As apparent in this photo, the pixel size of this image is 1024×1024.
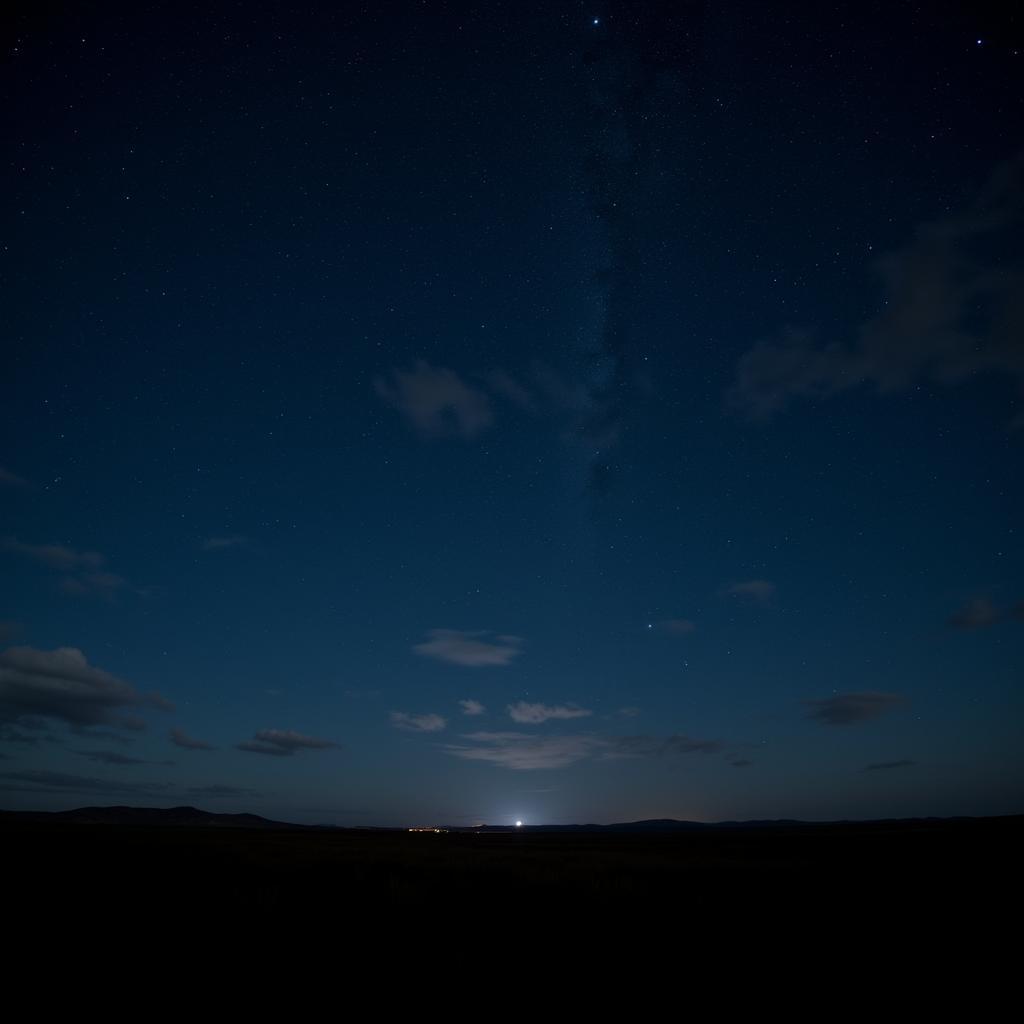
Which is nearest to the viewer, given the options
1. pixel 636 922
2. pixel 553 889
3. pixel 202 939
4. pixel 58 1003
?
pixel 58 1003

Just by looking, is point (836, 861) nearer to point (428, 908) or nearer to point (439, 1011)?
point (428, 908)

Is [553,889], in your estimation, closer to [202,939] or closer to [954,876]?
[202,939]

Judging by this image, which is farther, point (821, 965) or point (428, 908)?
point (428, 908)

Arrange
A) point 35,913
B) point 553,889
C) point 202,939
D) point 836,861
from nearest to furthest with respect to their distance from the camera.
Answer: point 202,939 → point 35,913 → point 553,889 → point 836,861

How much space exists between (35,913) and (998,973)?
18.2m

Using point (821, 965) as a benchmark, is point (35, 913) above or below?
above

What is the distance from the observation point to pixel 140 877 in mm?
19906

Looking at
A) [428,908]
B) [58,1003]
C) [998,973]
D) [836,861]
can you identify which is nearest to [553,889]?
[428,908]

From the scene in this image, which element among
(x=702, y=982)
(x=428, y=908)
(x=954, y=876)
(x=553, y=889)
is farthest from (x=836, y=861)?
(x=702, y=982)

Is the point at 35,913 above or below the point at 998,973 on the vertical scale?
above

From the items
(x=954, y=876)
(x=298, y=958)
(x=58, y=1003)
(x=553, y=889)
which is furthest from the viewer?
(x=954, y=876)

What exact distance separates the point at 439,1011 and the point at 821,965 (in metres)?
6.81

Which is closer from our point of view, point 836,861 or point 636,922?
point 636,922

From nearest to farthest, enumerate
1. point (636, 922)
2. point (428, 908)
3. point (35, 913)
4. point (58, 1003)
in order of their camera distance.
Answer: point (58, 1003), point (35, 913), point (636, 922), point (428, 908)
